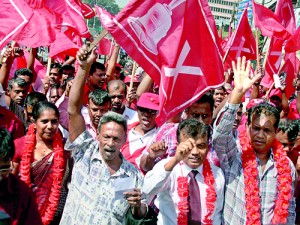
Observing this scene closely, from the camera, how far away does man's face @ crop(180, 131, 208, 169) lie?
328 cm

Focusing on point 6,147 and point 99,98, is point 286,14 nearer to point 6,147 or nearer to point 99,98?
point 99,98

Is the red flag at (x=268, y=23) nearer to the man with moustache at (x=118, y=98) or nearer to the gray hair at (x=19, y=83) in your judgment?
the man with moustache at (x=118, y=98)

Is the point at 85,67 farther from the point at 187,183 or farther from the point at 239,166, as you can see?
the point at 239,166

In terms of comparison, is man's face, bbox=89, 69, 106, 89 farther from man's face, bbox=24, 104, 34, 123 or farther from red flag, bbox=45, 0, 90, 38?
man's face, bbox=24, 104, 34, 123

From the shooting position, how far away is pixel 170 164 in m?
3.10

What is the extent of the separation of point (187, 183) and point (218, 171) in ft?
0.86

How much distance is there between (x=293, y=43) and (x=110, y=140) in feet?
15.0

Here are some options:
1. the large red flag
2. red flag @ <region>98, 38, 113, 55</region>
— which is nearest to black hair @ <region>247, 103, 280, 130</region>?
the large red flag

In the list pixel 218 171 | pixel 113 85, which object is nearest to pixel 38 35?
pixel 113 85

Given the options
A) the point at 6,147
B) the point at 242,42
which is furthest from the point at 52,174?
the point at 242,42

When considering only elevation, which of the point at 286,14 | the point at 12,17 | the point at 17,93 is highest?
the point at 12,17

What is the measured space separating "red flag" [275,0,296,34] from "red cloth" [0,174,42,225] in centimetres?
562

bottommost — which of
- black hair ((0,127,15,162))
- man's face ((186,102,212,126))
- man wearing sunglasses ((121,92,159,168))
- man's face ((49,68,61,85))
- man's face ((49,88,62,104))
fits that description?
man's face ((49,68,61,85))

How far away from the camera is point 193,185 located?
3350mm
